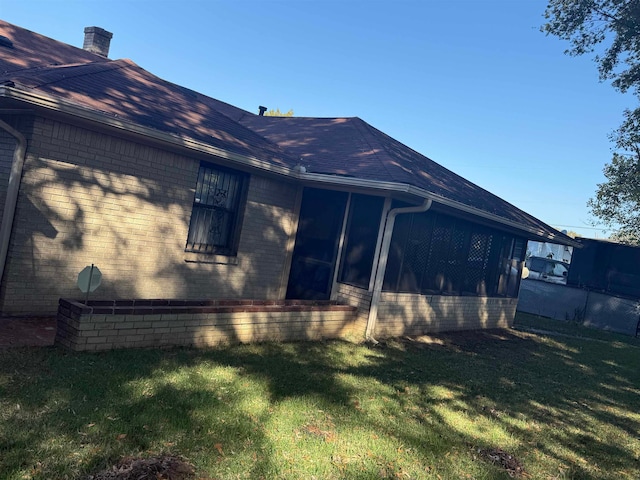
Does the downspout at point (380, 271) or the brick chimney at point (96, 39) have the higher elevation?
the brick chimney at point (96, 39)

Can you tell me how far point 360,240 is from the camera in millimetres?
9578

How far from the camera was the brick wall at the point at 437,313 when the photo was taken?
31.7 ft

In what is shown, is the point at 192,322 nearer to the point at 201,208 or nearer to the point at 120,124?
the point at 201,208

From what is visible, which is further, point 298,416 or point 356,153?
point 356,153

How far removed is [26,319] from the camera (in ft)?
21.4

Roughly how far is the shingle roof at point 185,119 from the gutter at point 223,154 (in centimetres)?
14

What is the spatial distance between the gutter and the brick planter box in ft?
7.73

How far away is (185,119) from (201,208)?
160cm

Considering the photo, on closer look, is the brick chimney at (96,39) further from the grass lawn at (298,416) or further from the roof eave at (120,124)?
the grass lawn at (298,416)

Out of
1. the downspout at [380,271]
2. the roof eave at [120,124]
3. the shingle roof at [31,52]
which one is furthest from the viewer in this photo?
the downspout at [380,271]

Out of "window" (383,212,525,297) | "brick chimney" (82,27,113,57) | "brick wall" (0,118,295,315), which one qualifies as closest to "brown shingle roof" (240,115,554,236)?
"window" (383,212,525,297)

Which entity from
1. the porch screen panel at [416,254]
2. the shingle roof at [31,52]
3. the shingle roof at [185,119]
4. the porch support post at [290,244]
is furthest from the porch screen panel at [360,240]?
the shingle roof at [31,52]

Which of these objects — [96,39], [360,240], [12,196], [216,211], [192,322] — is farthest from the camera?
[96,39]

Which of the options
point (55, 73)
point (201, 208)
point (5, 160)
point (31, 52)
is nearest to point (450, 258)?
point (201, 208)
